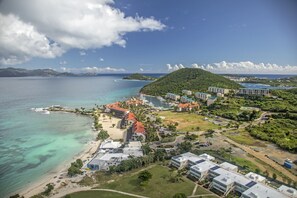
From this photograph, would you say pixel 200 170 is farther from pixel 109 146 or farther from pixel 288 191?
pixel 109 146

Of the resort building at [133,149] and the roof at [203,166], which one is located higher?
the roof at [203,166]

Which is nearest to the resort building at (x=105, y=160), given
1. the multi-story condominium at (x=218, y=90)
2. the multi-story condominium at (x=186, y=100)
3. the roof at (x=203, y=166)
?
the roof at (x=203, y=166)

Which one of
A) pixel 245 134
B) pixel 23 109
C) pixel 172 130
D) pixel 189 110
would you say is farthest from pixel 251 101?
pixel 23 109

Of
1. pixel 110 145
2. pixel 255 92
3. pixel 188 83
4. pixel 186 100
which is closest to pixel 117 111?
pixel 110 145

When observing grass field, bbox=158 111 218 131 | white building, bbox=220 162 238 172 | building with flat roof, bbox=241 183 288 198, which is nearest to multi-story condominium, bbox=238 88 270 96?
grass field, bbox=158 111 218 131

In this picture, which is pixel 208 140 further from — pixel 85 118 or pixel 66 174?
pixel 85 118

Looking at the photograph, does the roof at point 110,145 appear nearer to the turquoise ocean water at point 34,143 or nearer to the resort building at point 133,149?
the resort building at point 133,149
